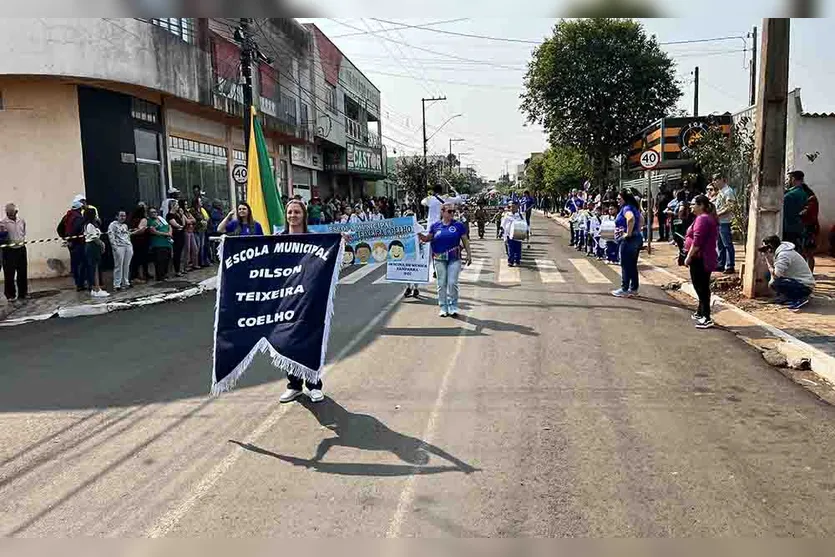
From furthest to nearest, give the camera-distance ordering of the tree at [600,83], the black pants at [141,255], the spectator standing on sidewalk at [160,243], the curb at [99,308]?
the tree at [600,83]
the black pants at [141,255]
the spectator standing on sidewalk at [160,243]
the curb at [99,308]

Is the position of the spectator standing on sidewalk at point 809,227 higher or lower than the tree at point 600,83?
lower

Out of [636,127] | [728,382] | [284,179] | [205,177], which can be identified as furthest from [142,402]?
[636,127]

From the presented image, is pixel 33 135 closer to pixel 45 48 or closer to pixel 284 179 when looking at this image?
pixel 45 48

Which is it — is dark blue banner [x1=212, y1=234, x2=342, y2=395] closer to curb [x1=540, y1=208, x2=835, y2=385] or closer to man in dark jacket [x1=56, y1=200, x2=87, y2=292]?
curb [x1=540, y1=208, x2=835, y2=385]

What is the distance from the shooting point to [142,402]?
6.43m

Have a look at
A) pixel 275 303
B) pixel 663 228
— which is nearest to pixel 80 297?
pixel 275 303

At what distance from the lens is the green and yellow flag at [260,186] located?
7668 millimetres

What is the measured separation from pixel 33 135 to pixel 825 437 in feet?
56.4

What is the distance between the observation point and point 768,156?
10727mm

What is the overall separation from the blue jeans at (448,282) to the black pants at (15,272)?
8.38 metres

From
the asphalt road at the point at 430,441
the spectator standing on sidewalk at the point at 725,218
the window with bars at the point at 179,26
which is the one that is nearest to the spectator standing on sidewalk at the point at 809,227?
the spectator standing on sidewalk at the point at 725,218

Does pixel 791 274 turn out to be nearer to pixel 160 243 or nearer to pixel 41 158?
pixel 160 243

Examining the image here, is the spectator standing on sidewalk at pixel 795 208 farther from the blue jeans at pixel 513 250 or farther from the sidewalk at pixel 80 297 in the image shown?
the sidewalk at pixel 80 297

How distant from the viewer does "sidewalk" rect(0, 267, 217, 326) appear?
11.7 metres
